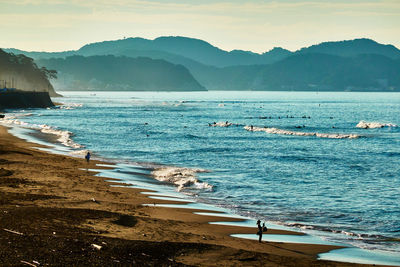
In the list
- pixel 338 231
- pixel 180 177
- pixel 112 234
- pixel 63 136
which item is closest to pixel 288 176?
pixel 180 177

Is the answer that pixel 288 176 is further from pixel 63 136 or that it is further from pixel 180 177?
pixel 63 136

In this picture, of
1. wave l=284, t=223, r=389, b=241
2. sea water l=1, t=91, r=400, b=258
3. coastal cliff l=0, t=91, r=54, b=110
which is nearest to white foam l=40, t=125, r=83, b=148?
sea water l=1, t=91, r=400, b=258

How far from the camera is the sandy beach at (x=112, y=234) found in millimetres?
15141

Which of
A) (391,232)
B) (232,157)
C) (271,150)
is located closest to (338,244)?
(391,232)

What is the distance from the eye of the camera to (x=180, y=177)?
37.1 m

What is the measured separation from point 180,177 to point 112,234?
62.1 ft

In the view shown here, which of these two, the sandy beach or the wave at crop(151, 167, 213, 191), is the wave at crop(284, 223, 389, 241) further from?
the wave at crop(151, 167, 213, 191)

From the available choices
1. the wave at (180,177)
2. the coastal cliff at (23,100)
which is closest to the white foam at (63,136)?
the wave at (180,177)

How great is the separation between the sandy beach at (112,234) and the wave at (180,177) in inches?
233

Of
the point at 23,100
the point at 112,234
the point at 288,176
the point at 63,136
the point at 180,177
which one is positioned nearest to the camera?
the point at 112,234

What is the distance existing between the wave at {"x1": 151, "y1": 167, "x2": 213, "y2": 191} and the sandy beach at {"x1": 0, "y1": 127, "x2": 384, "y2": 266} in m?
5.91

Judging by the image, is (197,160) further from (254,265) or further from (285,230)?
(254,265)

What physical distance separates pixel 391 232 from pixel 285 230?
482cm

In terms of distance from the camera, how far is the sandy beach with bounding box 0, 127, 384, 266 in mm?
15141
